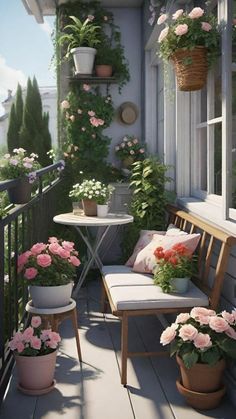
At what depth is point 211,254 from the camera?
2639 mm

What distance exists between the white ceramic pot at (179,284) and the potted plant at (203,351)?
378 millimetres

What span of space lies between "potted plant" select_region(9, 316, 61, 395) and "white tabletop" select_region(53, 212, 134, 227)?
1.21 meters

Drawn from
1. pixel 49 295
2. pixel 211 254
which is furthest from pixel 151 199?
pixel 49 295

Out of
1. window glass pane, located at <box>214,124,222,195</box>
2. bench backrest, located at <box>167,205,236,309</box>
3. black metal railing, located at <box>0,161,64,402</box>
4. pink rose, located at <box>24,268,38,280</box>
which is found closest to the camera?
black metal railing, located at <box>0,161,64,402</box>

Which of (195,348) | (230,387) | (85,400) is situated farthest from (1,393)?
(230,387)

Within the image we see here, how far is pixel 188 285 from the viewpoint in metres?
2.72

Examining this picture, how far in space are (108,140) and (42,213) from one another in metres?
1.54

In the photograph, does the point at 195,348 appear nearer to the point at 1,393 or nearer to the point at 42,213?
the point at 1,393

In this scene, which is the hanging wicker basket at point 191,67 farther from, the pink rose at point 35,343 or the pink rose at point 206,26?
the pink rose at point 35,343

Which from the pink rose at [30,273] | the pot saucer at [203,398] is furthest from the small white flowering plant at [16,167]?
the pot saucer at [203,398]

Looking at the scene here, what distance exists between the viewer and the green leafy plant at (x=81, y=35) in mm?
4777

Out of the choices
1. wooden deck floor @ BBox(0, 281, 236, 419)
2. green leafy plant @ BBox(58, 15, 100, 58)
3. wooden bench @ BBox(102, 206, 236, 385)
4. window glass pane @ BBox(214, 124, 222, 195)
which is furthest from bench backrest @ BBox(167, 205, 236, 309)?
green leafy plant @ BBox(58, 15, 100, 58)

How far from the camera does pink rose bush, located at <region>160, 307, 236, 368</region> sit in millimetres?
2129

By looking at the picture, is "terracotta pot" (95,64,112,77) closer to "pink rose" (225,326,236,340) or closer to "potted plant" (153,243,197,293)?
"potted plant" (153,243,197,293)
